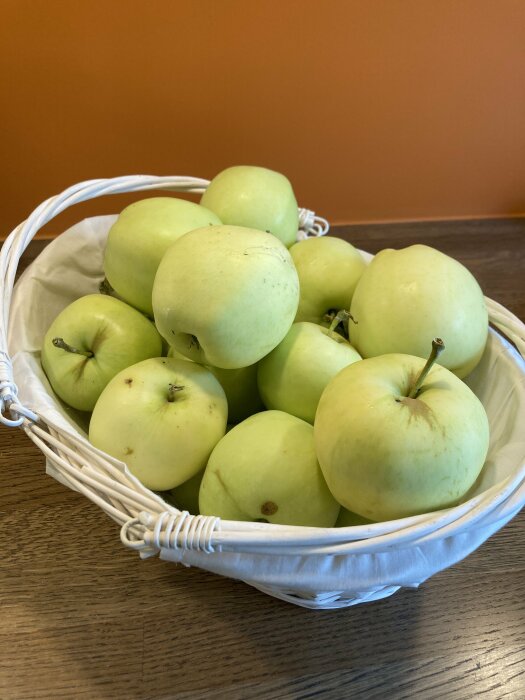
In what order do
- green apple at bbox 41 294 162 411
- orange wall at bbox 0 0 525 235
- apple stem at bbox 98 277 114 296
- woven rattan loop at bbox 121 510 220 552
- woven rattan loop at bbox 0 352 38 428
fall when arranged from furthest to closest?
orange wall at bbox 0 0 525 235 → apple stem at bbox 98 277 114 296 → green apple at bbox 41 294 162 411 → woven rattan loop at bbox 0 352 38 428 → woven rattan loop at bbox 121 510 220 552

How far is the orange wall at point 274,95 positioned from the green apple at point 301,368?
0.72m

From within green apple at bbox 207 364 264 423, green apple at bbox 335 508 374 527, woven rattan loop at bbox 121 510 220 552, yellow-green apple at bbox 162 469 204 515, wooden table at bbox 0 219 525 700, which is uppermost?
woven rattan loop at bbox 121 510 220 552

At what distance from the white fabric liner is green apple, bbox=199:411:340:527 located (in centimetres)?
6

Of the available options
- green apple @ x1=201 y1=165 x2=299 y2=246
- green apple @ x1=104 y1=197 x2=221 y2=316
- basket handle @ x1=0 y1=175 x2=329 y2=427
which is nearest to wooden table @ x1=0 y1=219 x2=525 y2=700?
basket handle @ x1=0 y1=175 x2=329 y2=427

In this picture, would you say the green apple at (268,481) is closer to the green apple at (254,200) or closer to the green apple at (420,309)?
the green apple at (420,309)

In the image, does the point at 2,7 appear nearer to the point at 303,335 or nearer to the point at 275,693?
the point at 303,335

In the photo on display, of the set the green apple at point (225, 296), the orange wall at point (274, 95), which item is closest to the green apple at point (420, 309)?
the green apple at point (225, 296)

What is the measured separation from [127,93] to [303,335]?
77 cm

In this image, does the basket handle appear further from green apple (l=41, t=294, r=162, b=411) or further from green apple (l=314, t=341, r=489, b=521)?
green apple (l=314, t=341, r=489, b=521)

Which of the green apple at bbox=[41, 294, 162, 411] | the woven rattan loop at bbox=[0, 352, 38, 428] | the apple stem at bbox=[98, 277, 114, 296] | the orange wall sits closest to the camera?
the woven rattan loop at bbox=[0, 352, 38, 428]

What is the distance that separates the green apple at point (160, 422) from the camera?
507 mm

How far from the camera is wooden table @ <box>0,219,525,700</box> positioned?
0.52m

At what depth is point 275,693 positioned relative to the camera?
0.51 metres

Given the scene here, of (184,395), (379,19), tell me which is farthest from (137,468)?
(379,19)
